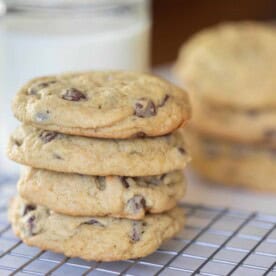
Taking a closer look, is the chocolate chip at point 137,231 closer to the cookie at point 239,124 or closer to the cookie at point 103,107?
the cookie at point 103,107

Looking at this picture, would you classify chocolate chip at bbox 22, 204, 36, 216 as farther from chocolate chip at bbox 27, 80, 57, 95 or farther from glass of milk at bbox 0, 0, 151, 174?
glass of milk at bbox 0, 0, 151, 174

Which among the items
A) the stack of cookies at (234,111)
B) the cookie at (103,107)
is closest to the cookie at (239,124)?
the stack of cookies at (234,111)

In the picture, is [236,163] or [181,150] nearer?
[181,150]

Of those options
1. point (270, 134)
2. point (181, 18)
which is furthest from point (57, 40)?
point (181, 18)

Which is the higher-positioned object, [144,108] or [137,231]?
[144,108]

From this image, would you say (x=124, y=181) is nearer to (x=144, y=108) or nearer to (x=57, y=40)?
(x=144, y=108)

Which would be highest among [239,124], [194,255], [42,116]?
[42,116]

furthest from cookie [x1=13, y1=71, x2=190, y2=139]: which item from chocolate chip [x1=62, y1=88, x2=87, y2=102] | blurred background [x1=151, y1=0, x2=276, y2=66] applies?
blurred background [x1=151, y1=0, x2=276, y2=66]

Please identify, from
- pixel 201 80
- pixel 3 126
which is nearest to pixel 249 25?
pixel 201 80
